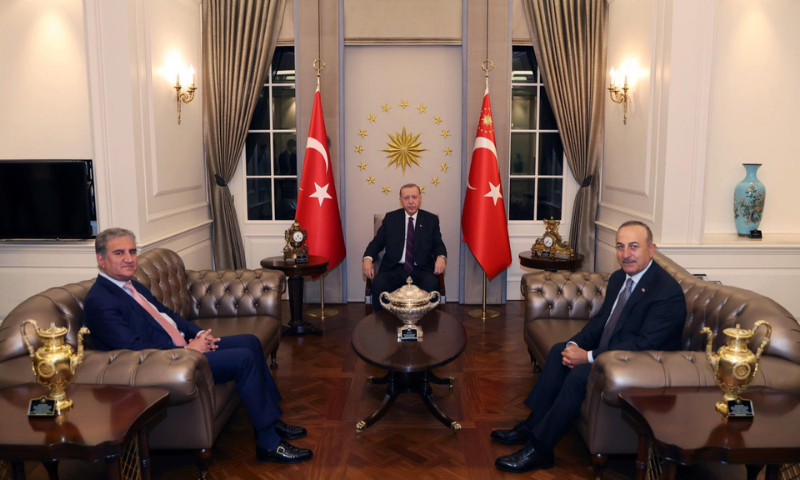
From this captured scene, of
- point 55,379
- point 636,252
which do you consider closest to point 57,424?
point 55,379

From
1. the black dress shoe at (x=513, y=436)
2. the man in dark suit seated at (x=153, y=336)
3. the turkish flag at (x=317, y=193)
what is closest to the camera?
the man in dark suit seated at (x=153, y=336)

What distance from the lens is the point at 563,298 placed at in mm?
4262

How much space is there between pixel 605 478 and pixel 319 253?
3.53 m

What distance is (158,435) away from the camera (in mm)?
2920

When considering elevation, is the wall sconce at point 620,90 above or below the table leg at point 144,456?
above

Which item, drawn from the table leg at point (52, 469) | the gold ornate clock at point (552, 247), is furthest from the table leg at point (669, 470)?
the gold ornate clock at point (552, 247)

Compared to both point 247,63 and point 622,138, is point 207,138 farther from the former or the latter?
point 622,138

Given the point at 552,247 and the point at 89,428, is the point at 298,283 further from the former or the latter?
the point at 89,428

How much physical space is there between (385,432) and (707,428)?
6.17 feet

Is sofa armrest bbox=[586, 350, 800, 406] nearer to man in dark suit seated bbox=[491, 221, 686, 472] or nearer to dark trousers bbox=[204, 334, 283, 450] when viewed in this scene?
man in dark suit seated bbox=[491, 221, 686, 472]

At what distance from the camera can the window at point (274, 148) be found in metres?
6.41

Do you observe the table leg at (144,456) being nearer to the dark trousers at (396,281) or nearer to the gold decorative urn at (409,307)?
the gold decorative urn at (409,307)

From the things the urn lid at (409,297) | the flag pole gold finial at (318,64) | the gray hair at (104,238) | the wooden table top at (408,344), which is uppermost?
the flag pole gold finial at (318,64)

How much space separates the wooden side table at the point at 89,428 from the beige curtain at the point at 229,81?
3.78 meters
